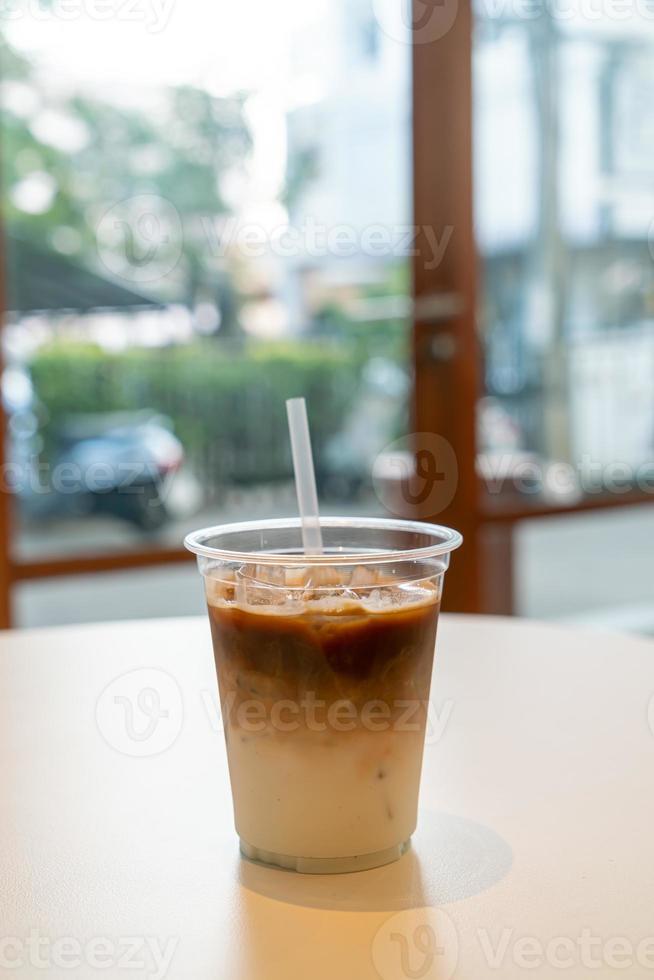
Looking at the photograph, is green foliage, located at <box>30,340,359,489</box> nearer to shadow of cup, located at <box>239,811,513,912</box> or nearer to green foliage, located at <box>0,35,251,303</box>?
green foliage, located at <box>0,35,251,303</box>

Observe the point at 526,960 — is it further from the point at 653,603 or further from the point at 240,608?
the point at 653,603

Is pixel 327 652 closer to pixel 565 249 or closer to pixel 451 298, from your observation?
pixel 451 298

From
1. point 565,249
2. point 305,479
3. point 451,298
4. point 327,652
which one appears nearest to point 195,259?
point 451,298

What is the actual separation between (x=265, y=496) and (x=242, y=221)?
68cm

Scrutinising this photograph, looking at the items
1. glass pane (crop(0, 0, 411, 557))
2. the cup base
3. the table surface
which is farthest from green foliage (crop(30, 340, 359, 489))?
the cup base

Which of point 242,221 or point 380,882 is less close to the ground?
point 242,221

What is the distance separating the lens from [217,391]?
108 inches

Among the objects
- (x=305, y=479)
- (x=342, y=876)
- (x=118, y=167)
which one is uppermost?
(x=118, y=167)

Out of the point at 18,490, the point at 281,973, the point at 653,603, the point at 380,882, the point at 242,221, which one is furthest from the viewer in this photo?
the point at 653,603

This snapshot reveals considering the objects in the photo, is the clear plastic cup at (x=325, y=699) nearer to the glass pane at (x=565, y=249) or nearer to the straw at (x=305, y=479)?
the straw at (x=305, y=479)

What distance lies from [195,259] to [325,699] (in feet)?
7.08

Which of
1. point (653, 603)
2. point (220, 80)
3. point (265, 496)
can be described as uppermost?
point (220, 80)

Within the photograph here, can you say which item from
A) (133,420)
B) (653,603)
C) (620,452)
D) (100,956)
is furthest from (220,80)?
(100,956)

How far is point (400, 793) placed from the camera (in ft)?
2.19
